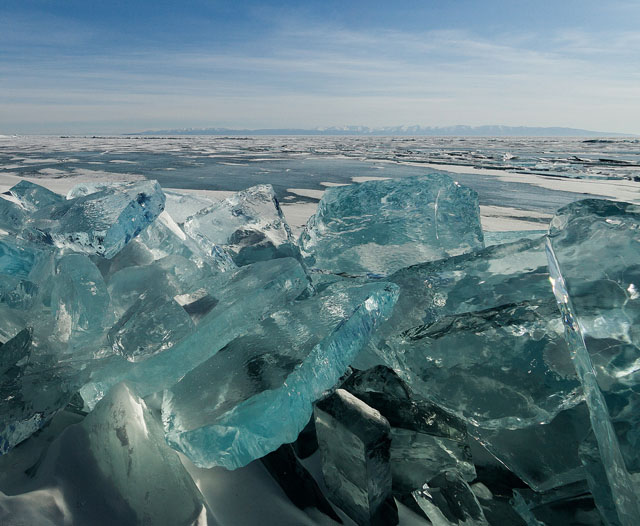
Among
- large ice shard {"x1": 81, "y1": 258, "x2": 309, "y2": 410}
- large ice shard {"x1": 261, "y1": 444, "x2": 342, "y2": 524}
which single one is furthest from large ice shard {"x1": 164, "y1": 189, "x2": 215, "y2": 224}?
large ice shard {"x1": 261, "y1": 444, "x2": 342, "y2": 524}

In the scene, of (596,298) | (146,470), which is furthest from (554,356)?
(146,470)

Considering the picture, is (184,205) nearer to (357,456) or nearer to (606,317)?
(357,456)

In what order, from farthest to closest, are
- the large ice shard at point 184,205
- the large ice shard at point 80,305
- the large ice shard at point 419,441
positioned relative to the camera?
the large ice shard at point 184,205 < the large ice shard at point 80,305 < the large ice shard at point 419,441

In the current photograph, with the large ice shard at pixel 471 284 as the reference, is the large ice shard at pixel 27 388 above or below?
below

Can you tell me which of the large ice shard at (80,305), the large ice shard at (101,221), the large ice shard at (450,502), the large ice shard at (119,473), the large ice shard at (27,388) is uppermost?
the large ice shard at (101,221)

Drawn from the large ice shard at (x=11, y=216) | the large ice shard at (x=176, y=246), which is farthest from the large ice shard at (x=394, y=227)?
the large ice shard at (x=11, y=216)

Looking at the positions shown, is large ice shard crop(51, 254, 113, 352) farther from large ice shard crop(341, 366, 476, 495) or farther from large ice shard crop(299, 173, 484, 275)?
large ice shard crop(299, 173, 484, 275)

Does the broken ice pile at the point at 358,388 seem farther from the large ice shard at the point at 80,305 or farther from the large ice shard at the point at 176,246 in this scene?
the large ice shard at the point at 176,246
